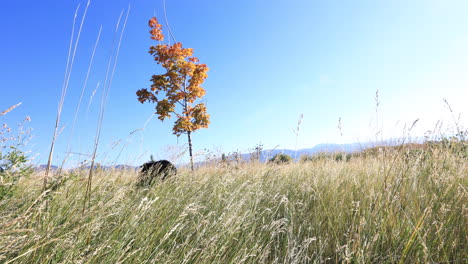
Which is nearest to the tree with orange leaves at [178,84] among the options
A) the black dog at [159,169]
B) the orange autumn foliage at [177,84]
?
the orange autumn foliage at [177,84]

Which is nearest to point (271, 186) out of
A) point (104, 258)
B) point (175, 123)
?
point (104, 258)

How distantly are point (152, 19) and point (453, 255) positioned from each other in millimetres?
13920

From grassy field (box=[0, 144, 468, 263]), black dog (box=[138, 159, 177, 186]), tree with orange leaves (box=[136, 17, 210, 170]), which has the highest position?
tree with orange leaves (box=[136, 17, 210, 170])

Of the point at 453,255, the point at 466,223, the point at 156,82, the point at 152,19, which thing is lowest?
the point at 453,255

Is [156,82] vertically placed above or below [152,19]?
below

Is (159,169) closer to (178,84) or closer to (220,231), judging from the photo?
(220,231)

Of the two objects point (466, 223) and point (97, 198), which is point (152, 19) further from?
point (466, 223)

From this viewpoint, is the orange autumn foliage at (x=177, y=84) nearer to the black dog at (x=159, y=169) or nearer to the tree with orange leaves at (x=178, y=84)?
the tree with orange leaves at (x=178, y=84)

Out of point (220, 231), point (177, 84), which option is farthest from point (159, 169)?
point (177, 84)

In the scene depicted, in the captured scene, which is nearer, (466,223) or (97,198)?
(466,223)

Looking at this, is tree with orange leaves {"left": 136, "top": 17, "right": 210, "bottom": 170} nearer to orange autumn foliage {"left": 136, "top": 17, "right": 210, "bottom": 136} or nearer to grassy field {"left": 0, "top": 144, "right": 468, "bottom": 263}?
orange autumn foliage {"left": 136, "top": 17, "right": 210, "bottom": 136}

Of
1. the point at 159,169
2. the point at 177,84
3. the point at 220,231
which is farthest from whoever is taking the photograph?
the point at 177,84

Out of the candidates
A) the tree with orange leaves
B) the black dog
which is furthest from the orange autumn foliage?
the black dog

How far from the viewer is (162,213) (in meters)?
2.31
